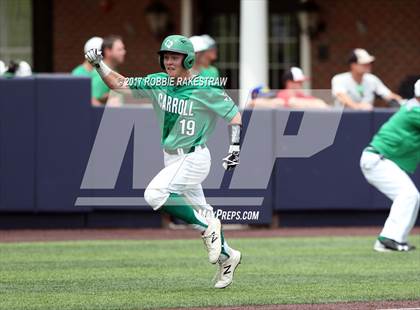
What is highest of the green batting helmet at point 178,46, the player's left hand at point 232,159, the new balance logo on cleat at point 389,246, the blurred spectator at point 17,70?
the green batting helmet at point 178,46

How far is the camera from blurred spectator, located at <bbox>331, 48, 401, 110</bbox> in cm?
1453

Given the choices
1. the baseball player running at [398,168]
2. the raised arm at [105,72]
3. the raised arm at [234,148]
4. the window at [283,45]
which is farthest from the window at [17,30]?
the raised arm at [234,148]

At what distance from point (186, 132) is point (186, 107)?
0.20 meters

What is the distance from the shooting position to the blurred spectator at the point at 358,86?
1453cm

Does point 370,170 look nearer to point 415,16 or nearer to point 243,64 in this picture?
point 243,64

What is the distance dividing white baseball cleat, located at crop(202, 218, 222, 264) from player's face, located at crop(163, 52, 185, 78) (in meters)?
1.19

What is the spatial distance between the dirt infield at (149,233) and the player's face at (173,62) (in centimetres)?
475

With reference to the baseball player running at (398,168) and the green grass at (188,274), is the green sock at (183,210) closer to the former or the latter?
the green grass at (188,274)

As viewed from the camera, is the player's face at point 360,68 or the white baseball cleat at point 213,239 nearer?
the white baseball cleat at point 213,239

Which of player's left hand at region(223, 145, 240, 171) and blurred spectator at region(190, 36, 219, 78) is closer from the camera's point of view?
player's left hand at region(223, 145, 240, 171)

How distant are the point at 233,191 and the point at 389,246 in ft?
9.24

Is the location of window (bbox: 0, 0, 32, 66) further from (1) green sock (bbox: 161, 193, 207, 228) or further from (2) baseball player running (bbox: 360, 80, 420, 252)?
(1) green sock (bbox: 161, 193, 207, 228)

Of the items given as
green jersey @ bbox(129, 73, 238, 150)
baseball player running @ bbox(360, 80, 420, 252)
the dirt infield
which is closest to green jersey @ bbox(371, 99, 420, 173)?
baseball player running @ bbox(360, 80, 420, 252)

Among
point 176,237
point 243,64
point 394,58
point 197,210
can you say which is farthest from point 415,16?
point 197,210
